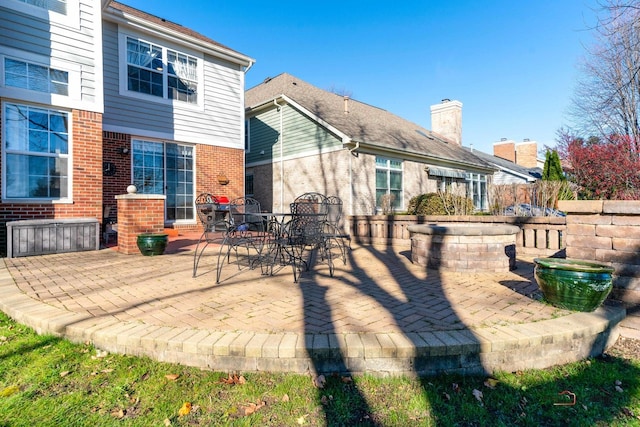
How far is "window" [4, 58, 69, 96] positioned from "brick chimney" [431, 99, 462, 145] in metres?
18.1

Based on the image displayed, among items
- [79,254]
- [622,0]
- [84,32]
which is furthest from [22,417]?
[622,0]

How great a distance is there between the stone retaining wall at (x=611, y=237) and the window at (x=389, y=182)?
818 cm

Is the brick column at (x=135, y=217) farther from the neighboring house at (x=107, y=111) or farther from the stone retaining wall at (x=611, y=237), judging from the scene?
the stone retaining wall at (x=611, y=237)

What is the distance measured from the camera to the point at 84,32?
22.5 feet

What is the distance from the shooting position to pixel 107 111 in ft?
26.2

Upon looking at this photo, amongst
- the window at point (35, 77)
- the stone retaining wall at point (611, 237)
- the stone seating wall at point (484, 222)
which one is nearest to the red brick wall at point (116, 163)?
the window at point (35, 77)

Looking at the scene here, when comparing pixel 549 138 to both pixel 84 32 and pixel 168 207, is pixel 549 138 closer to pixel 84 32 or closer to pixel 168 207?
pixel 168 207

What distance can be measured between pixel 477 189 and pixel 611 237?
49.9 ft

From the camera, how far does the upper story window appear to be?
20.8 ft

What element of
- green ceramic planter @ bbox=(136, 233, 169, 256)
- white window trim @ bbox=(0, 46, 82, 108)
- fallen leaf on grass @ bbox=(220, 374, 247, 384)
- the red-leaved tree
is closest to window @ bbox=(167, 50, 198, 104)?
white window trim @ bbox=(0, 46, 82, 108)

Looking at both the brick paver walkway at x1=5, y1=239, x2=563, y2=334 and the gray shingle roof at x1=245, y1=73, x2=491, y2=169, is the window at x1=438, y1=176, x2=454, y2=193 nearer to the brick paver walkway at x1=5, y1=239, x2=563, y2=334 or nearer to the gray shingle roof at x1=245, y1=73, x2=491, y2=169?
the gray shingle roof at x1=245, y1=73, x2=491, y2=169

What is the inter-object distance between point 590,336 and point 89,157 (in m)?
8.50

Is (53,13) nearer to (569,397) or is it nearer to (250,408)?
(250,408)

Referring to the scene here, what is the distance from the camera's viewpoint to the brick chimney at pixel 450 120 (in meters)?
19.3
